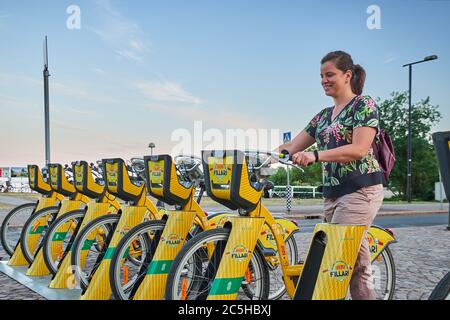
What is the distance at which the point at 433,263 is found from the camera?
7.02 m

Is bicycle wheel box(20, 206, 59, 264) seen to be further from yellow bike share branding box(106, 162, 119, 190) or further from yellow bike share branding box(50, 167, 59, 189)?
yellow bike share branding box(106, 162, 119, 190)

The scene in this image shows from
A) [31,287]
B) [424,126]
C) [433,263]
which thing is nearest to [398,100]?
[424,126]

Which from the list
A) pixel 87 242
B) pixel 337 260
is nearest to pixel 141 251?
pixel 87 242

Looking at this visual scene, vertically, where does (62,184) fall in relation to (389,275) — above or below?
above

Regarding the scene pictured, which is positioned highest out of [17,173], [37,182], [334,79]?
[334,79]

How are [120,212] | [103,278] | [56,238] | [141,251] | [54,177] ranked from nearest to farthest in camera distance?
[103,278] < [141,251] < [120,212] < [56,238] < [54,177]

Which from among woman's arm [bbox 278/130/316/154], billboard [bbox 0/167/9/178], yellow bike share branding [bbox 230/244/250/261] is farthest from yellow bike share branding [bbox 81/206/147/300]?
billboard [bbox 0/167/9/178]


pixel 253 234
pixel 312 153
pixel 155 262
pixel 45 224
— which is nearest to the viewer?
pixel 312 153

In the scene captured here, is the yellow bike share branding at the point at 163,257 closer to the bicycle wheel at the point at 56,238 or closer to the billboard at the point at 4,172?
the bicycle wheel at the point at 56,238

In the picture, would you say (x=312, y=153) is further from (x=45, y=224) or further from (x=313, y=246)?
(x=45, y=224)

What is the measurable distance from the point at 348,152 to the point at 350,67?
0.57m

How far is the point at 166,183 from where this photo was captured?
14.4 ft

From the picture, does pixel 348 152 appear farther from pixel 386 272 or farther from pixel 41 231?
pixel 41 231
